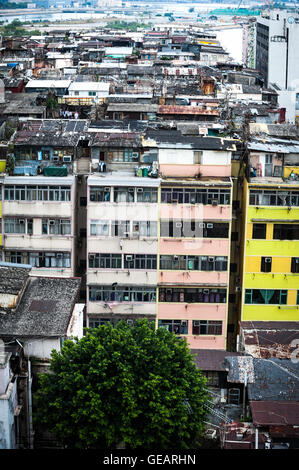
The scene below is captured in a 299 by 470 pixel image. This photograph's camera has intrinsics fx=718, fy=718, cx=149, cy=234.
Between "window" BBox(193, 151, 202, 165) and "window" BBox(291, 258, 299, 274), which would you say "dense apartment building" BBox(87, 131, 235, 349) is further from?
"window" BBox(291, 258, 299, 274)

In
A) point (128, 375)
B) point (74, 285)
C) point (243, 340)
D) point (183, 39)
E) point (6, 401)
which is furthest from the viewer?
point (183, 39)

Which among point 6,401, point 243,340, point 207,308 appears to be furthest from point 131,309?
point 6,401

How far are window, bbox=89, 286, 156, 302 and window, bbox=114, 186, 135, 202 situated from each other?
2.01 meters

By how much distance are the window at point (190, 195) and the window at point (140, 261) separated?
133 cm

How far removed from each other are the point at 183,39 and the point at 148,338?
51322 millimetres

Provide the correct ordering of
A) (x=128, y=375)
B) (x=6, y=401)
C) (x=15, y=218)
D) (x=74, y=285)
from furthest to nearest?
(x=15, y=218), (x=74, y=285), (x=128, y=375), (x=6, y=401)

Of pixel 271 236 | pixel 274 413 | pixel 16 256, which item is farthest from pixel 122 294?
pixel 274 413

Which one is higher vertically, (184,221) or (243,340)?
(184,221)

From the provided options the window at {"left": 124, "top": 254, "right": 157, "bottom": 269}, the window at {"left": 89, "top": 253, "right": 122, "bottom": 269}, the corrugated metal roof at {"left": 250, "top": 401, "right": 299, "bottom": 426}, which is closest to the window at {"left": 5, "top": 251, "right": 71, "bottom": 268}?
the window at {"left": 89, "top": 253, "right": 122, "bottom": 269}

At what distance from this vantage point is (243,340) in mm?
15164

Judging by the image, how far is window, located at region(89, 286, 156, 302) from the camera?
16344 millimetres

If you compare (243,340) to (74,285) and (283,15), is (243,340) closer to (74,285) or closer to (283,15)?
(74,285)

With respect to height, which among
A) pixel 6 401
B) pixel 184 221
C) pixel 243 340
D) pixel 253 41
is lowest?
pixel 243 340

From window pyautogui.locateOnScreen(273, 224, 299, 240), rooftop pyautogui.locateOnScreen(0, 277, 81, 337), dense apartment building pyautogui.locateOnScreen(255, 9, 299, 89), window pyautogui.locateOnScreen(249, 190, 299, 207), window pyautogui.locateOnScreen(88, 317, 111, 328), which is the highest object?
dense apartment building pyautogui.locateOnScreen(255, 9, 299, 89)
